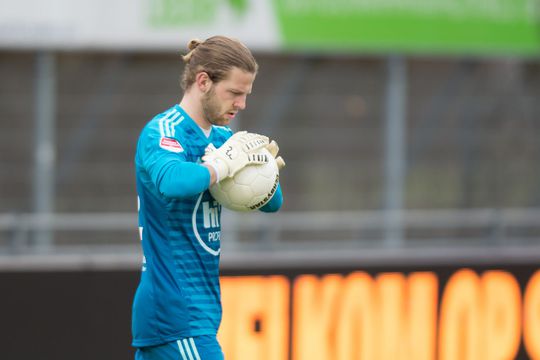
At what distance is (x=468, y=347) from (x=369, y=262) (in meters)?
0.91

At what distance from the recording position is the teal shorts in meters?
3.50

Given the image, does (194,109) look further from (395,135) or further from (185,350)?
(395,135)

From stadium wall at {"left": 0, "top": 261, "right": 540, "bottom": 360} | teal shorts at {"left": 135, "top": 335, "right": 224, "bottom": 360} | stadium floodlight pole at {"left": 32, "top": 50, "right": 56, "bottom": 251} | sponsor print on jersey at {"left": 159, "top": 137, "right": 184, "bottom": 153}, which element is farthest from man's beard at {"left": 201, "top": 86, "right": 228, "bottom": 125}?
stadium floodlight pole at {"left": 32, "top": 50, "right": 56, "bottom": 251}

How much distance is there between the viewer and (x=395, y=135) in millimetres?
10445

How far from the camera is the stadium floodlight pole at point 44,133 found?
366 inches

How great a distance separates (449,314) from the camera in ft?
22.6

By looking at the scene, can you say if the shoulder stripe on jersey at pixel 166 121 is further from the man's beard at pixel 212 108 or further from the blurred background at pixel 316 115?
the blurred background at pixel 316 115

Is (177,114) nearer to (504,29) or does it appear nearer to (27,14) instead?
(27,14)

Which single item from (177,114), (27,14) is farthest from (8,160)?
(177,114)

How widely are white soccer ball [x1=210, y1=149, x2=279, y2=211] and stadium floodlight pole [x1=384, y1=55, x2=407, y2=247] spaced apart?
21.2 feet

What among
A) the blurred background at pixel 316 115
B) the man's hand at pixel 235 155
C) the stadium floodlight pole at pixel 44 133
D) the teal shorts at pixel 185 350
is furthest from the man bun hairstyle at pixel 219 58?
the stadium floodlight pole at pixel 44 133

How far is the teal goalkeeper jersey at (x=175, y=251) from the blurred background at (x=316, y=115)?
169 inches

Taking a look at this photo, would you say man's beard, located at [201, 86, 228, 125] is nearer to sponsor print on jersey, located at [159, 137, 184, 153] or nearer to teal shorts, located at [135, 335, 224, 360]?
sponsor print on jersey, located at [159, 137, 184, 153]

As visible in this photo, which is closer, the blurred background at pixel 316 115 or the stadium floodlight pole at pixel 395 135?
the blurred background at pixel 316 115
